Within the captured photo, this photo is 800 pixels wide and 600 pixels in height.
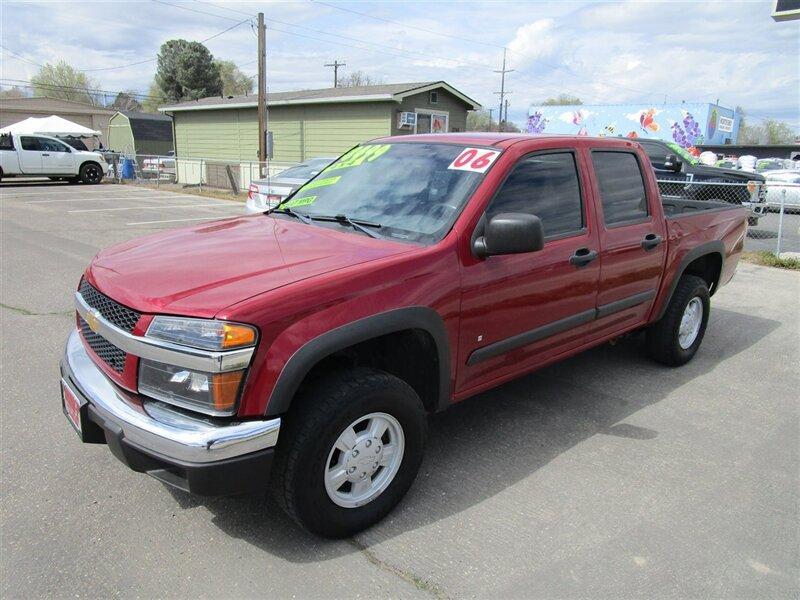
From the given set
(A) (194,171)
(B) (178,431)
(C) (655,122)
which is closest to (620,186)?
(B) (178,431)

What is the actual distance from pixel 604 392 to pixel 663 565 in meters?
1.87

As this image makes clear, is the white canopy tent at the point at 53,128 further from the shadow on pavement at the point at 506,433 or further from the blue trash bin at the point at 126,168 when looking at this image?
the shadow on pavement at the point at 506,433

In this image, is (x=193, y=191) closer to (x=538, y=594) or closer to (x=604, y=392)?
(x=604, y=392)

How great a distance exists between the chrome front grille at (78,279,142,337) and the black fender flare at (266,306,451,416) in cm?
67

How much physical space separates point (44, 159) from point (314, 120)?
33.0 ft

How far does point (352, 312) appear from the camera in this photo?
2.48 metres

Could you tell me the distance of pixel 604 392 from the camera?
170 inches

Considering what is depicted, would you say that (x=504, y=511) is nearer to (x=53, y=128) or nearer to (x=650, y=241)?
(x=650, y=241)

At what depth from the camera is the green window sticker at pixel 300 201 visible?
373cm

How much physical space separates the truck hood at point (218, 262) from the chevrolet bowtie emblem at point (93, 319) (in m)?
0.12

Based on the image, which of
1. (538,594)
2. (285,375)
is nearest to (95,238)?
(285,375)

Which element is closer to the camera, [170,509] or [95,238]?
[170,509]

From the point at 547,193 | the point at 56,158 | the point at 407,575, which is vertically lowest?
the point at 407,575

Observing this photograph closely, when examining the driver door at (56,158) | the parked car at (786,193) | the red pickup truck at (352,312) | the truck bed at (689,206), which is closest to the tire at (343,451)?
the red pickup truck at (352,312)
